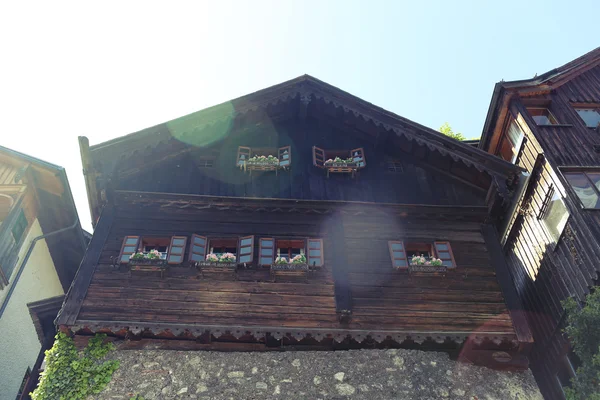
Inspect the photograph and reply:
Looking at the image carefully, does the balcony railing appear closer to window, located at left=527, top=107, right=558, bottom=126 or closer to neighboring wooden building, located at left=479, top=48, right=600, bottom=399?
neighboring wooden building, located at left=479, top=48, right=600, bottom=399

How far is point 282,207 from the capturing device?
15055mm

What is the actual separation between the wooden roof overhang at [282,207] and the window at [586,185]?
8.72ft

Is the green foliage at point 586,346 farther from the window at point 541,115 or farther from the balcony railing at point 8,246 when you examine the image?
the balcony railing at point 8,246

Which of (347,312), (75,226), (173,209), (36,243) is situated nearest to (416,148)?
(347,312)

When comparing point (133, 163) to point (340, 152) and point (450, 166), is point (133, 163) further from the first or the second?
point (450, 166)

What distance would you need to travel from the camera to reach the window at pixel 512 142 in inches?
738

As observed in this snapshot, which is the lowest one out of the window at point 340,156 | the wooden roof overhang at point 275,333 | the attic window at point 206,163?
the wooden roof overhang at point 275,333

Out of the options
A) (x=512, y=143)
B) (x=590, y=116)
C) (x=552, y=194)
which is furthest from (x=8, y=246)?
(x=590, y=116)

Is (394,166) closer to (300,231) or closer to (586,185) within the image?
(300,231)

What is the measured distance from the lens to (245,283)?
13.3 m

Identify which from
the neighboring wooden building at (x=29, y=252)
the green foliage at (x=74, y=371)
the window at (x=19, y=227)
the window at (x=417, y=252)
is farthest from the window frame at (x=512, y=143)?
the window at (x=19, y=227)

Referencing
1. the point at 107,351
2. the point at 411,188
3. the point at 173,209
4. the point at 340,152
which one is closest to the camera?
the point at 107,351

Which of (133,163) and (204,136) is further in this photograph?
(204,136)

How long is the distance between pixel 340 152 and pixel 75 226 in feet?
30.9
